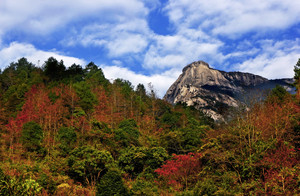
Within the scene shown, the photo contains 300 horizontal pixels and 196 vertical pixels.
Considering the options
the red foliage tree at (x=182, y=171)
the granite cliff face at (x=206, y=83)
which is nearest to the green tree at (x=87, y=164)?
the red foliage tree at (x=182, y=171)

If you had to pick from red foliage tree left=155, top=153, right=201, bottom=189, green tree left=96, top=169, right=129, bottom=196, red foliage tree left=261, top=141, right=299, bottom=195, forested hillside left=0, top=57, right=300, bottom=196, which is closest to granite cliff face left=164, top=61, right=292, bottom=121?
forested hillside left=0, top=57, right=300, bottom=196

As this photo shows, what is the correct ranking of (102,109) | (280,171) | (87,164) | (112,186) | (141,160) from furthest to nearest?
1. (102,109)
2. (141,160)
3. (87,164)
4. (112,186)
5. (280,171)

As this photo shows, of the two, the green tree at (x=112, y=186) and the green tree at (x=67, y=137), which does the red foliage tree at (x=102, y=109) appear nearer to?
the green tree at (x=67, y=137)

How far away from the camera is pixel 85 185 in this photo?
1739 cm

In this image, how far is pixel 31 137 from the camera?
867 inches

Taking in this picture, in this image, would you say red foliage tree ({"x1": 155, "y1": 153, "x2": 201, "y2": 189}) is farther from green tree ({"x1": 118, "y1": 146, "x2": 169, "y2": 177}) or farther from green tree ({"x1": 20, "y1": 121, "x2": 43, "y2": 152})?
green tree ({"x1": 20, "y1": 121, "x2": 43, "y2": 152})

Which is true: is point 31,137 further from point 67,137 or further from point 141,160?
point 141,160

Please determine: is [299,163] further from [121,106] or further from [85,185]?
[121,106]

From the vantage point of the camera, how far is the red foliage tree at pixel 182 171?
15.5 meters

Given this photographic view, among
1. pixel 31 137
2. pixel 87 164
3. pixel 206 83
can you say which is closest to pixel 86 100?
pixel 31 137

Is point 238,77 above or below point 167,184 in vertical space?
above

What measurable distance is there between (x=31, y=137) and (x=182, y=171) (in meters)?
14.3

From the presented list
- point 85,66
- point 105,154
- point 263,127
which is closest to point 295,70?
point 263,127

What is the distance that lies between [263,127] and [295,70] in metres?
25.1
